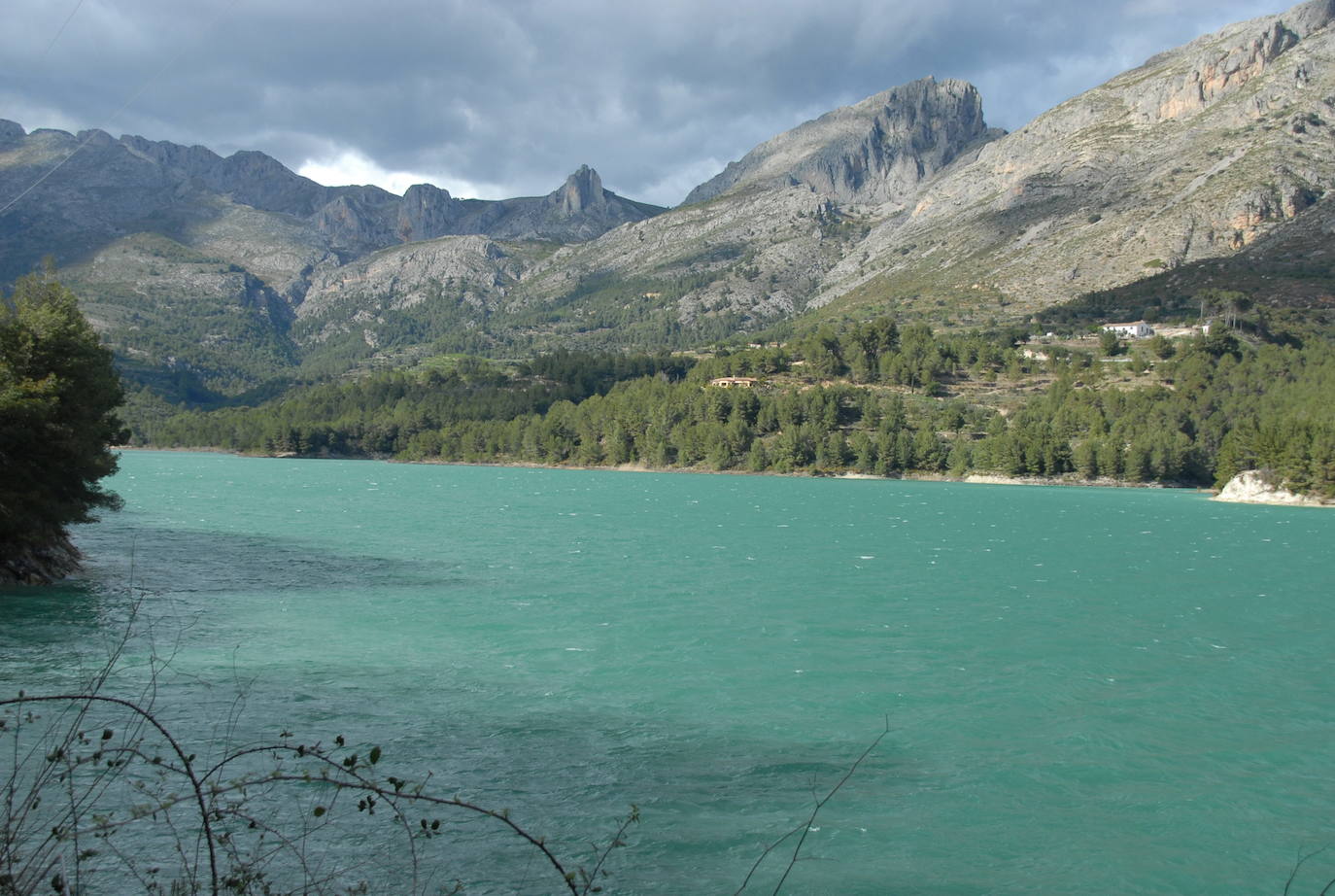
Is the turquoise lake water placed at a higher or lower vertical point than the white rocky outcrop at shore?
lower

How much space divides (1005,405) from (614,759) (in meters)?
126

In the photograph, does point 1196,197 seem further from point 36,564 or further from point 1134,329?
point 36,564

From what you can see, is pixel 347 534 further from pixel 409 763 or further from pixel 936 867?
pixel 936 867

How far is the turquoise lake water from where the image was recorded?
1117cm

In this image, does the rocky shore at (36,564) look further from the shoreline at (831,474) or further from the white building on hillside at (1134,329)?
the white building on hillside at (1134,329)

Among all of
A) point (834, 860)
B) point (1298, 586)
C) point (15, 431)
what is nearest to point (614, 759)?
point (834, 860)

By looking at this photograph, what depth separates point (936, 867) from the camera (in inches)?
416

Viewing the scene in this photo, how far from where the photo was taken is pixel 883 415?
129500 millimetres

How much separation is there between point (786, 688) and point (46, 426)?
23.8m

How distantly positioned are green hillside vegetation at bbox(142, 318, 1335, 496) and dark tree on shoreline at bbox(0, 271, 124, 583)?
9472cm

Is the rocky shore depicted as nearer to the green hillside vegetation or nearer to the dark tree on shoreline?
the dark tree on shoreline

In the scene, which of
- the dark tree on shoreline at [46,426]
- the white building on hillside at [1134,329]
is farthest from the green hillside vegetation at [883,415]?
the dark tree on shoreline at [46,426]

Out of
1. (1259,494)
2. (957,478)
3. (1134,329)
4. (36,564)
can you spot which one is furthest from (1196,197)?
(36,564)

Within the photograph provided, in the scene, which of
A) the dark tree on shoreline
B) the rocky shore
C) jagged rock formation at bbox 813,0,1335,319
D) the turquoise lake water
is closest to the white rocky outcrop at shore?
the turquoise lake water
